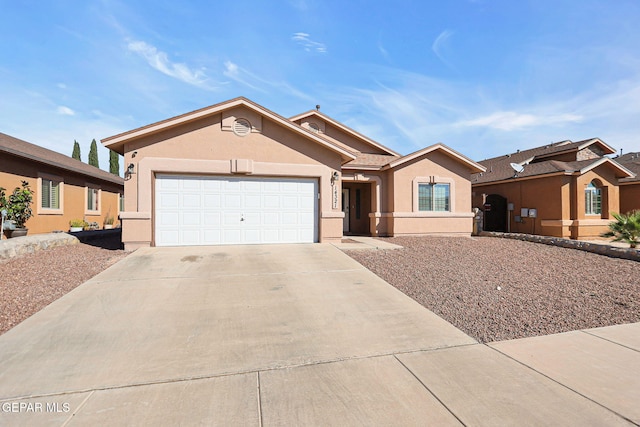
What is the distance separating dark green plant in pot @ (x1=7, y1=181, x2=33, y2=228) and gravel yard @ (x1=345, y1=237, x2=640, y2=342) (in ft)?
41.4

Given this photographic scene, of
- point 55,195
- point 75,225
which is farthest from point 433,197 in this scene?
point 55,195

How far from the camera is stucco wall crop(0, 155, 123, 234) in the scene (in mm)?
12688

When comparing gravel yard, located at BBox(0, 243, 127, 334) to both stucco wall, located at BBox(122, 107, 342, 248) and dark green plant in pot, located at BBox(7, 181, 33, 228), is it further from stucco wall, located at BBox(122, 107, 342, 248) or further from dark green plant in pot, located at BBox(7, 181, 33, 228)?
dark green plant in pot, located at BBox(7, 181, 33, 228)

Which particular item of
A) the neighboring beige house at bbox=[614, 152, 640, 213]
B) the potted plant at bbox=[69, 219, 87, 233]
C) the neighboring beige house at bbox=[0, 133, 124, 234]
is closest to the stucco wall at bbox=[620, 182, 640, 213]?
the neighboring beige house at bbox=[614, 152, 640, 213]

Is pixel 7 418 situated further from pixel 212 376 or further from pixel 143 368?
pixel 212 376

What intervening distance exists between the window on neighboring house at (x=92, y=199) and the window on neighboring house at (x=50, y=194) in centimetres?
286

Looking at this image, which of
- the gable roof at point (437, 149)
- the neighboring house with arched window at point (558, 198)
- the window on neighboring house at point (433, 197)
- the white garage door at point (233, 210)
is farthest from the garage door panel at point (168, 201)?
the neighboring house with arched window at point (558, 198)

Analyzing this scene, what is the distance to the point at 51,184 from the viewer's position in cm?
1506

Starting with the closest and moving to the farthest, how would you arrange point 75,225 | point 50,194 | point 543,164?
point 50,194 → point 75,225 → point 543,164

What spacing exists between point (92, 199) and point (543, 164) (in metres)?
25.8

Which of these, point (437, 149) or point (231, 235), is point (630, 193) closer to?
point (437, 149)

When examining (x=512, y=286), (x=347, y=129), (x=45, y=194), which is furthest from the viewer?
(x=347, y=129)

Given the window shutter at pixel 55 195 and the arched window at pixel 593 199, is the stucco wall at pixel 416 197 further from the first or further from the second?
the window shutter at pixel 55 195

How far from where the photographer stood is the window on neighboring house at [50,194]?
14.4 m
